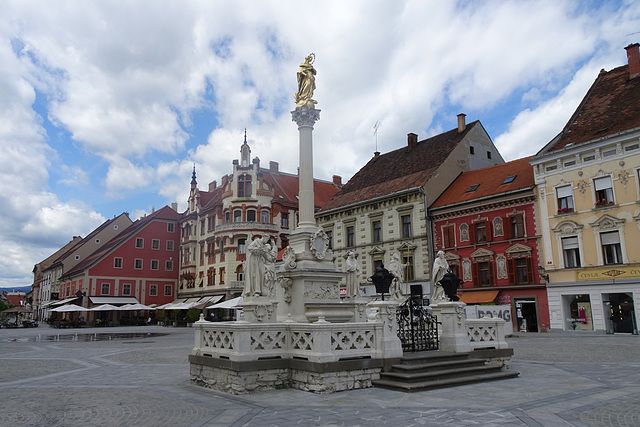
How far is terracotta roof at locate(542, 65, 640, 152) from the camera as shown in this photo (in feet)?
Answer: 91.9

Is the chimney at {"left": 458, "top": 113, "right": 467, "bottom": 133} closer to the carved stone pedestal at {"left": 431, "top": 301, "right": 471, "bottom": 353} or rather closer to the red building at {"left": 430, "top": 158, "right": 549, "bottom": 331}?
the red building at {"left": 430, "top": 158, "right": 549, "bottom": 331}

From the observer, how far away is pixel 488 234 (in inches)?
1300

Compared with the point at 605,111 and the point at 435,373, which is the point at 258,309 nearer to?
the point at 435,373

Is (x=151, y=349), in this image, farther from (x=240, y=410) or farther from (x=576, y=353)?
(x=576, y=353)

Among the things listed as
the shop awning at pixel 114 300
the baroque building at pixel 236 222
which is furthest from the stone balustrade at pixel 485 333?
the shop awning at pixel 114 300

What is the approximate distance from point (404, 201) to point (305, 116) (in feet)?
73.4

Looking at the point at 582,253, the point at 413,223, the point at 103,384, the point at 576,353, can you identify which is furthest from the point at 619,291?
the point at 103,384

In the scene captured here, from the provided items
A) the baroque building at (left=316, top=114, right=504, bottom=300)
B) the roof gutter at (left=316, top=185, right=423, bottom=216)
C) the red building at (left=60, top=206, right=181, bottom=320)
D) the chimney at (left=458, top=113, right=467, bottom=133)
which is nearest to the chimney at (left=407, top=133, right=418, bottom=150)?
the baroque building at (left=316, top=114, right=504, bottom=300)

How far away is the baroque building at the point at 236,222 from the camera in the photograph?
164ft

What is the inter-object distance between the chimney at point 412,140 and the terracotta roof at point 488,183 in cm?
634

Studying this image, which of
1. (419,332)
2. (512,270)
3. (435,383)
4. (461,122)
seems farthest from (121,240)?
(435,383)

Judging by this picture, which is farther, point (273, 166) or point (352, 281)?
point (273, 166)

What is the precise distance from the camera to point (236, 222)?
4997 centimetres

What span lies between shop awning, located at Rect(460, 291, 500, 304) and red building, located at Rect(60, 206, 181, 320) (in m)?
37.7
